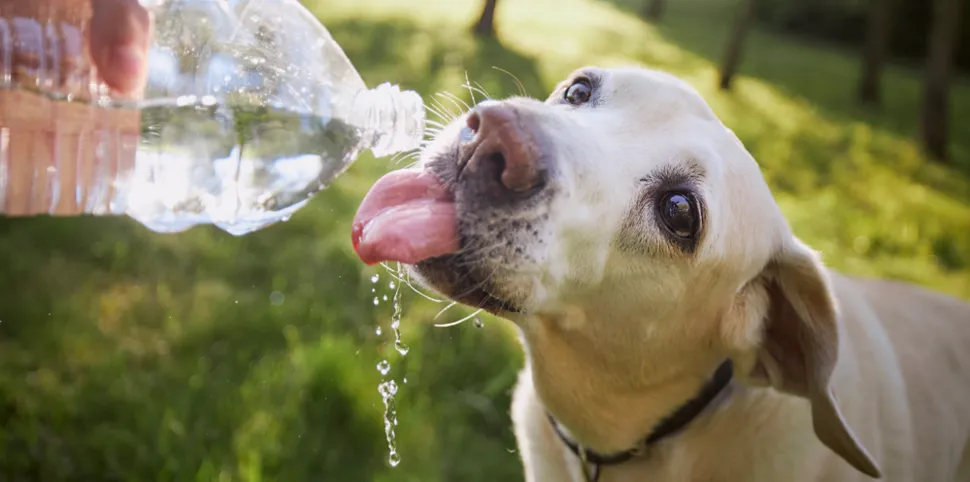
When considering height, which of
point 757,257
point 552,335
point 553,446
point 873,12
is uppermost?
point 757,257

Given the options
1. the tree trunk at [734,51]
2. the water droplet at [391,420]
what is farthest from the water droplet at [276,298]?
the tree trunk at [734,51]

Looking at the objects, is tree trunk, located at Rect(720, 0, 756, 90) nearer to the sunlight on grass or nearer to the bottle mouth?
the sunlight on grass

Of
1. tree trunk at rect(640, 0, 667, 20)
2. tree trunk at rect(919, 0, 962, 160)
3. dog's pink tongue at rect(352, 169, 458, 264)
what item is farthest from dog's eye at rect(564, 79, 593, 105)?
tree trunk at rect(640, 0, 667, 20)

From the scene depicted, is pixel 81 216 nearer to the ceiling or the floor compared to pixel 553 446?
nearer to the floor

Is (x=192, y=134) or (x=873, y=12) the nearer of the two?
(x=192, y=134)

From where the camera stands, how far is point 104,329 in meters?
3.27

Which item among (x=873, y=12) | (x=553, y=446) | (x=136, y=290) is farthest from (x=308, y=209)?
(x=873, y=12)

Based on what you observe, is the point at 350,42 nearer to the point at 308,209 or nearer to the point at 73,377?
the point at 308,209

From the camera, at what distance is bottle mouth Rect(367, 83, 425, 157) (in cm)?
224

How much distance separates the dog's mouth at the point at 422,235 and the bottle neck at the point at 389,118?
0.43 m

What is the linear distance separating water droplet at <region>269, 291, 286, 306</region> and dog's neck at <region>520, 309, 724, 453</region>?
178cm

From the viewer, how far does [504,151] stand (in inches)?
62.2

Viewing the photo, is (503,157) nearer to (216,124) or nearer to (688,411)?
(688,411)

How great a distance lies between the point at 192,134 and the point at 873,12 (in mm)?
13406
